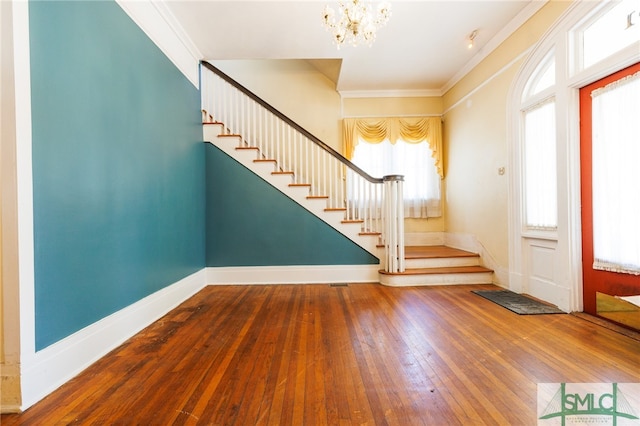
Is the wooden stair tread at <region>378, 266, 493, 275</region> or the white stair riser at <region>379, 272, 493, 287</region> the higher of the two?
the wooden stair tread at <region>378, 266, 493, 275</region>

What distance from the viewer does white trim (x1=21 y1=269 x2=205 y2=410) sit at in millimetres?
1686

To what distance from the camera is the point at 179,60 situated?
151 inches

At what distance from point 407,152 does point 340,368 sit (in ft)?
16.2

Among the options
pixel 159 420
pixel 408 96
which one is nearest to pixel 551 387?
pixel 159 420

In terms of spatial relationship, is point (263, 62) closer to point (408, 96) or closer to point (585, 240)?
point (408, 96)

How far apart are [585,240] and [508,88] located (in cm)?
217

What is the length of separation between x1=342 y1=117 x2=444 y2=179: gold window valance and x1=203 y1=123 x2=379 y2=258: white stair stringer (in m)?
1.78

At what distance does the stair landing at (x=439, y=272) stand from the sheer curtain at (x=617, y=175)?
5.22 feet

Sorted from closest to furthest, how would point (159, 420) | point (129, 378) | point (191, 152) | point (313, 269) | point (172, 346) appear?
1. point (159, 420)
2. point (129, 378)
3. point (172, 346)
4. point (191, 152)
5. point (313, 269)

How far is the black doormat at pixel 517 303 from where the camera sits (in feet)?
10.1

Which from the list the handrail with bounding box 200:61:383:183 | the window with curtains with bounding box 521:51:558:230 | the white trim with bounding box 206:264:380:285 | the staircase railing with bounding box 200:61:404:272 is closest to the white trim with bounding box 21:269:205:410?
the white trim with bounding box 206:264:380:285

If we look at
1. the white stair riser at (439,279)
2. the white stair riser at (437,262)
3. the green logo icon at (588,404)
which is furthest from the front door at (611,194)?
the white stair riser at (437,262)

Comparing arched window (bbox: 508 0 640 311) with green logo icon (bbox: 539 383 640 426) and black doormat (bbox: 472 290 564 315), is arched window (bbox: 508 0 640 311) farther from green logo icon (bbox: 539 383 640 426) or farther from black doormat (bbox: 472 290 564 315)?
green logo icon (bbox: 539 383 640 426)

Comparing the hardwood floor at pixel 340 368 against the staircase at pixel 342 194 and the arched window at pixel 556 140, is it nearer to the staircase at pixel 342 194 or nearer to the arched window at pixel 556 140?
the arched window at pixel 556 140
